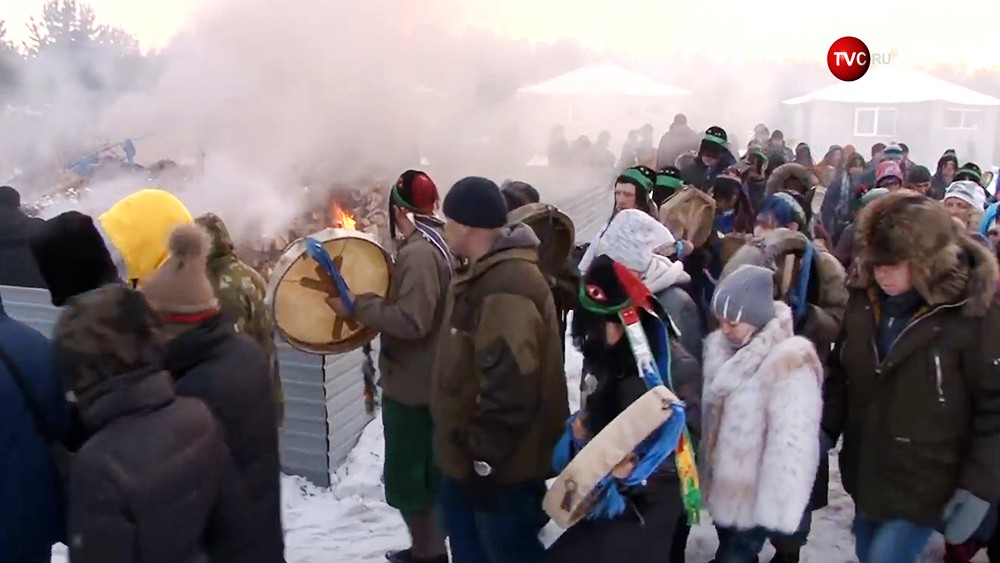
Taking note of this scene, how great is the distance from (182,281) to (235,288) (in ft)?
3.14

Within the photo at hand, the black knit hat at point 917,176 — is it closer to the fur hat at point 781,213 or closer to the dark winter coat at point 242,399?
the fur hat at point 781,213

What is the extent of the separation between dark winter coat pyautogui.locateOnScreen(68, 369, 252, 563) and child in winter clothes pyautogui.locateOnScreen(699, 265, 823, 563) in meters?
1.83

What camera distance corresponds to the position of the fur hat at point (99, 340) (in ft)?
7.12

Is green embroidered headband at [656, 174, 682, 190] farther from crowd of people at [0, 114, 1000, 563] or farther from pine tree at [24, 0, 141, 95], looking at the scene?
pine tree at [24, 0, 141, 95]

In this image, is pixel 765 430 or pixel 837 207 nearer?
pixel 765 430

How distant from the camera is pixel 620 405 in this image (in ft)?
9.57

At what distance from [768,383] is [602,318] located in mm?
718

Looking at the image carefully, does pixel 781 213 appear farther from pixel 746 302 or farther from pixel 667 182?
pixel 667 182

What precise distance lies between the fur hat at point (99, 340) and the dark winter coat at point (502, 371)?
1.18 metres

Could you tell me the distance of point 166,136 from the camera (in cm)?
1349

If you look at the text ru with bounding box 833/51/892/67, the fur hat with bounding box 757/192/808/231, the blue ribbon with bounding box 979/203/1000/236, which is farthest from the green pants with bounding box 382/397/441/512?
the text ru with bounding box 833/51/892/67

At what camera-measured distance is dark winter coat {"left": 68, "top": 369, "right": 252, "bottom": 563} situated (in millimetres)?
2117

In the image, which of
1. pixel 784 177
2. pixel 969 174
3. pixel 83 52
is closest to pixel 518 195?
pixel 784 177

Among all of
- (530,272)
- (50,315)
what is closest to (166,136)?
(50,315)
